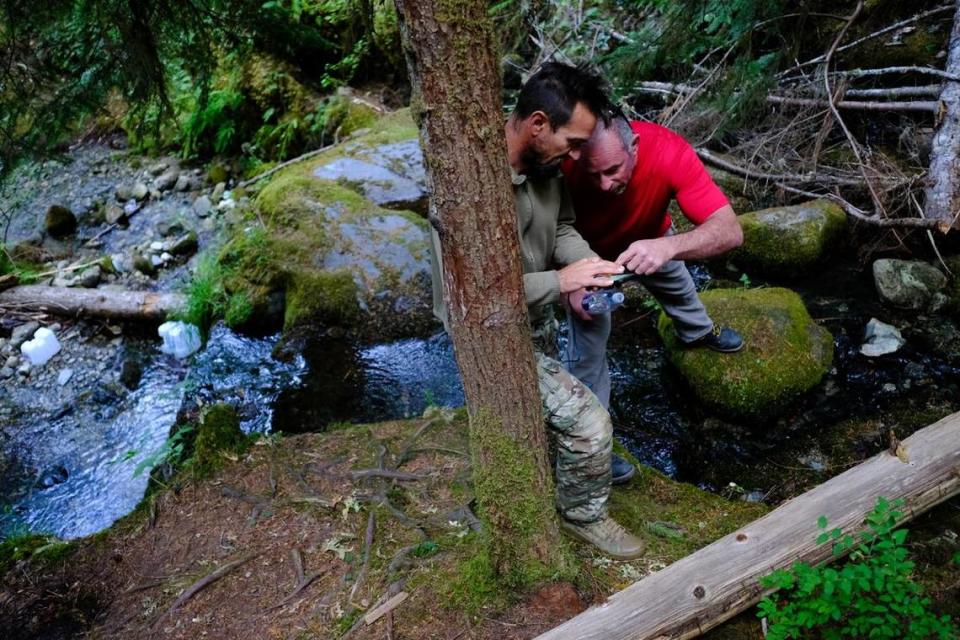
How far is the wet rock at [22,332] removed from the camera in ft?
23.1

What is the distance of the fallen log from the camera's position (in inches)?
101

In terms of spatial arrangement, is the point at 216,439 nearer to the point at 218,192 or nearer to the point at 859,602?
the point at 859,602

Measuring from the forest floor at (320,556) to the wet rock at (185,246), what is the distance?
5086mm

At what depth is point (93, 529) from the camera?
15.9 feet

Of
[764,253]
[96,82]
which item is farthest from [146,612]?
[764,253]

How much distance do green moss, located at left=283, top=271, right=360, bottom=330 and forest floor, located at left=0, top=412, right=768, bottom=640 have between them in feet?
6.71

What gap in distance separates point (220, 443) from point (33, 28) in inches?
104

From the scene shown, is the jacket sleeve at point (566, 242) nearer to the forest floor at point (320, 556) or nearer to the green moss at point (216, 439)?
the forest floor at point (320, 556)

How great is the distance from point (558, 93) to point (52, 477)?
5.25 m

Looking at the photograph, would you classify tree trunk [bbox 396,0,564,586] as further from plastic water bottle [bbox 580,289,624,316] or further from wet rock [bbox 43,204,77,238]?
wet rock [bbox 43,204,77,238]

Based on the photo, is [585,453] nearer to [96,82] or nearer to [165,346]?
[96,82]

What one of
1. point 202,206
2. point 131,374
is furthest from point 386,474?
point 202,206

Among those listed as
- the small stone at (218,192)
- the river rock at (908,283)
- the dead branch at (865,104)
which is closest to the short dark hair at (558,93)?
the river rock at (908,283)

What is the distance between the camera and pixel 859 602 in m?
2.44
